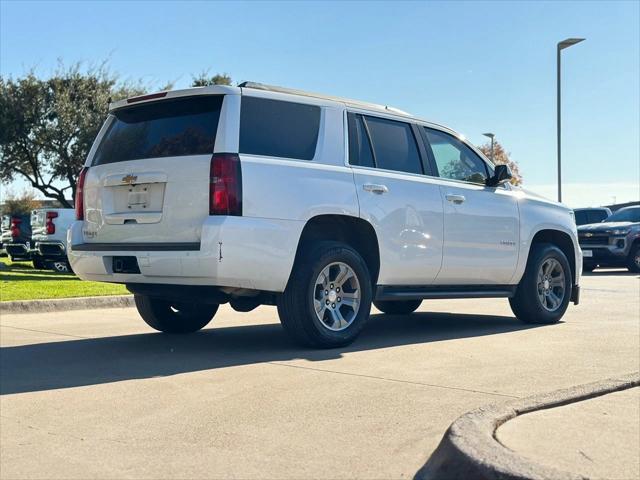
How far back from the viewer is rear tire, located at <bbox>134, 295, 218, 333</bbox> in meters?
7.83

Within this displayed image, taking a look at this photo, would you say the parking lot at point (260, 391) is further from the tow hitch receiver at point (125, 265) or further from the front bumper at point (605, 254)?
the front bumper at point (605, 254)

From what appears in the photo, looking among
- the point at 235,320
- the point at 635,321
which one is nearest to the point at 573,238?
the point at 635,321

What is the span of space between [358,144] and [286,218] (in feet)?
4.15

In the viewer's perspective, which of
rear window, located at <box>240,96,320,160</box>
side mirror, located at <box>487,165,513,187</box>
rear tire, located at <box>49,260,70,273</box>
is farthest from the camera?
rear tire, located at <box>49,260,70,273</box>

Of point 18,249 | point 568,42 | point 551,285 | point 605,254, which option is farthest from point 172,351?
point 568,42

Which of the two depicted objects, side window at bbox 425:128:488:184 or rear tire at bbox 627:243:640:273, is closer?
side window at bbox 425:128:488:184

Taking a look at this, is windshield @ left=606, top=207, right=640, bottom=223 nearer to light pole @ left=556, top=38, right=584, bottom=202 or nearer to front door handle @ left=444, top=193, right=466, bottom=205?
light pole @ left=556, top=38, right=584, bottom=202

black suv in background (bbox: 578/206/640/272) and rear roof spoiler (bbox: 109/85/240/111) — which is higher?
rear roof spoiler (bbox: 109/85/240/111)

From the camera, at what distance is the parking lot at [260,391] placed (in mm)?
3783

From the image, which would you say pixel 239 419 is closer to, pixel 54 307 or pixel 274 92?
pixel 274 92

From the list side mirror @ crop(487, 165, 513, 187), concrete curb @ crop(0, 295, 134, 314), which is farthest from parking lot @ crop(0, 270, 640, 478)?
side mirror @ crop(487, 165, 513, 187)

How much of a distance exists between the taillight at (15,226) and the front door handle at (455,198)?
16.6 metres

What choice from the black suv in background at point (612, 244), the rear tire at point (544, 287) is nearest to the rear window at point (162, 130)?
the rear tire at point (544, 287)

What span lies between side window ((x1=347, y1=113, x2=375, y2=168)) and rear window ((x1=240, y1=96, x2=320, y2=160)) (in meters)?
0.38
